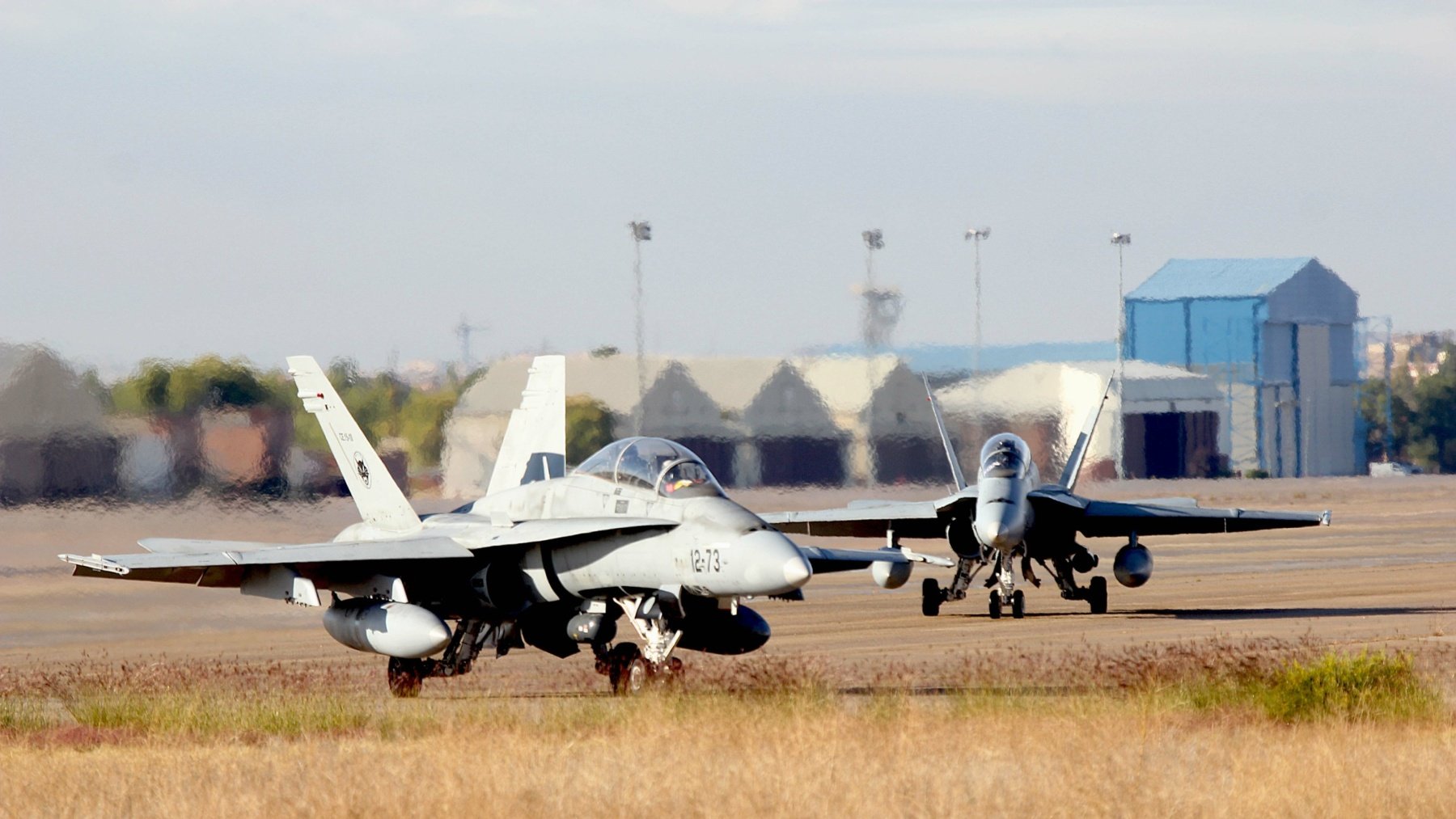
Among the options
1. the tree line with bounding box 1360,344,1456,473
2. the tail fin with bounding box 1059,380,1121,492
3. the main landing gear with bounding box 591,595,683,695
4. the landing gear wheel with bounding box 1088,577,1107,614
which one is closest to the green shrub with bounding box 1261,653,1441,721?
the main landing gear with bounding box 591,595,683,695

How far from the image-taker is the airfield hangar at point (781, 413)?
40.1 m

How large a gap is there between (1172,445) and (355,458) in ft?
165

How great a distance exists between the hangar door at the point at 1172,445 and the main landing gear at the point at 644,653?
44.7m

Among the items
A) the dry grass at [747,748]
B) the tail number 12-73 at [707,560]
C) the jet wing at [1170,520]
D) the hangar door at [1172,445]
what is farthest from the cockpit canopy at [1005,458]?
the hangar door at [1172,445]

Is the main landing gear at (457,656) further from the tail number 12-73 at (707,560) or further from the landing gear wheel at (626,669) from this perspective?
the tail number 12-73 at (707,560)

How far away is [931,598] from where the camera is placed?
2678 centimetres

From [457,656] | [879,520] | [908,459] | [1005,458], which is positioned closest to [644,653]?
[457,656]

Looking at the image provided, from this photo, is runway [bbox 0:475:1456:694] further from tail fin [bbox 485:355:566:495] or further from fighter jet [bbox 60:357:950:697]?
tail fin [bbox 485:355:566:495]

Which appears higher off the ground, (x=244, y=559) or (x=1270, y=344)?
(x=1270, y=344)

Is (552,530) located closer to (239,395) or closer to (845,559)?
(845,559)

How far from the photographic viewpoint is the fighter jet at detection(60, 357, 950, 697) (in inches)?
612

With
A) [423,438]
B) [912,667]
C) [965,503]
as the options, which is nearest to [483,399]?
[423,438]

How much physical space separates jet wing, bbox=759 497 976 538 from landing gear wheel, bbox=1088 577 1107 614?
2071 millimetres

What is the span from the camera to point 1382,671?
14.5m
